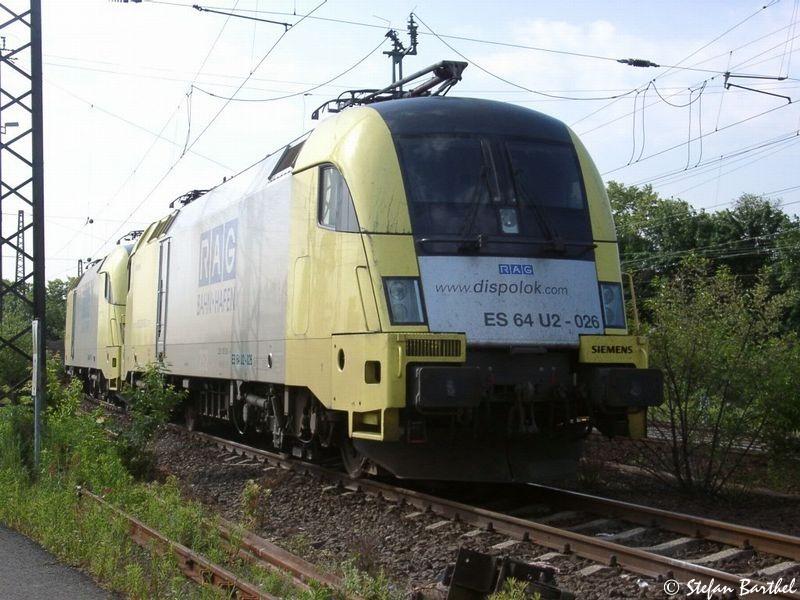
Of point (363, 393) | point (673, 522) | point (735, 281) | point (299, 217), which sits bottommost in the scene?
point (673, 522)

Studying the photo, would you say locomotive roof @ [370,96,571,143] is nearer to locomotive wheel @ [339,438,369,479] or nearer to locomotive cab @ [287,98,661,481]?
locomotive cab @ [287,98,661,481]

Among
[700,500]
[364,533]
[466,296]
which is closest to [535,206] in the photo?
[466,296]

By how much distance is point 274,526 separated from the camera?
8.56 metres

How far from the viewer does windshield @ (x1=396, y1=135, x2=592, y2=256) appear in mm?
8352

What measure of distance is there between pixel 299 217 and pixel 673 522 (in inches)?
177

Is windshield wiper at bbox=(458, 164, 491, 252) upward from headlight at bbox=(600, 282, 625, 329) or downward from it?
upward

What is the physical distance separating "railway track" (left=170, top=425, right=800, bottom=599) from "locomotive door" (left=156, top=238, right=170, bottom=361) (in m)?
6.49

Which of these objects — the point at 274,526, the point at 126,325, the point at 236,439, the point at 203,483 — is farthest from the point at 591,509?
the point at 126,325

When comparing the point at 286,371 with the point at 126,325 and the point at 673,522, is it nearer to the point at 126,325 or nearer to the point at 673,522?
the point at 673,522

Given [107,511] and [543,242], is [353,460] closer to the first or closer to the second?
[107,511]

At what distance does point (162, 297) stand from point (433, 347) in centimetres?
876

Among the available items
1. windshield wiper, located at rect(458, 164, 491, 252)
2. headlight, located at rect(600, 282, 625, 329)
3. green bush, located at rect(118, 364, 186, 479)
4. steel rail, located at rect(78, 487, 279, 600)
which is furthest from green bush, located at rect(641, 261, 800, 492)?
green bush, located at rect(118, 364, 186, 479)

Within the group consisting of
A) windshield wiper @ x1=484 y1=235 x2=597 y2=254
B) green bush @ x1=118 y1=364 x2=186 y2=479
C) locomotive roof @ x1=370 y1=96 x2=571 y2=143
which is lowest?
green bush @ x1=118 y1=364 x2=186 y2=479

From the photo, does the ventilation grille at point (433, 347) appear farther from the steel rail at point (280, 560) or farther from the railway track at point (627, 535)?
the steel rail at point (280, 560)
